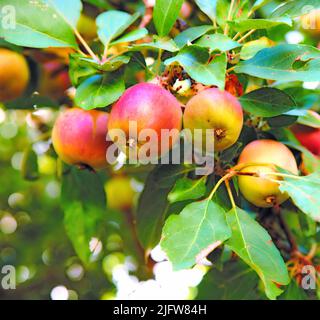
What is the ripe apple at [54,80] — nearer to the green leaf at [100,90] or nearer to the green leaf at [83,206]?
the green leaf at [83,206]

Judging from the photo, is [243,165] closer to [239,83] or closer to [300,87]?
[239,83]

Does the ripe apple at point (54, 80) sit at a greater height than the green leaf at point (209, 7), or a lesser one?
greater

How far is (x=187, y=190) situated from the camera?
2.99 ft

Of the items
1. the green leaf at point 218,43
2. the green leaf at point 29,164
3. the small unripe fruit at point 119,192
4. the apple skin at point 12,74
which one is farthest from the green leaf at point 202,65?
the small unripe fruit at point 119,192

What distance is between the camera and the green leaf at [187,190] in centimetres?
90

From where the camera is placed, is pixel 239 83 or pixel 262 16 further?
pixel 262 16

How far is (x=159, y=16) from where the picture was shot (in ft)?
3.12

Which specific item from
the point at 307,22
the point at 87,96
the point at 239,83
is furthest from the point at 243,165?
the point at 307,22

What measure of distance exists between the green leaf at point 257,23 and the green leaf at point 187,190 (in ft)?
0.86

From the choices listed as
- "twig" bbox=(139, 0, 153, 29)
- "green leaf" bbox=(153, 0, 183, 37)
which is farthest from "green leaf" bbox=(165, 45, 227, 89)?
"twig" bbox=(139, 0, 153, 29)

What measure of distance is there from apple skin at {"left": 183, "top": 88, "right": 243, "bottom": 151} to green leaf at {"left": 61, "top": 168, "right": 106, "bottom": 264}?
0.40 m

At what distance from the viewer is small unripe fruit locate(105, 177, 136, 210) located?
72.2 inches

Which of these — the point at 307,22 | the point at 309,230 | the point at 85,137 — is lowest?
the point at 309,230

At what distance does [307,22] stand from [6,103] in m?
0.73
